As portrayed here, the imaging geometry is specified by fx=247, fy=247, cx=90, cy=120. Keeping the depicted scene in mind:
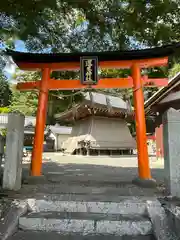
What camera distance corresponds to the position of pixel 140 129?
6188 mm

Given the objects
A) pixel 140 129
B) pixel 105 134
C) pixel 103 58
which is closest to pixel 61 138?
pixel 105 134

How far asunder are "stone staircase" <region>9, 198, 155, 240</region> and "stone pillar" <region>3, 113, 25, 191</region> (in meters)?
0.92

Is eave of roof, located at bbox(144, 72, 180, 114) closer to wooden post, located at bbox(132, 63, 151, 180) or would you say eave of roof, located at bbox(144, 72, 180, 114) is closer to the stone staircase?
wooden post, located at bbox(132, 63, 151, 180)

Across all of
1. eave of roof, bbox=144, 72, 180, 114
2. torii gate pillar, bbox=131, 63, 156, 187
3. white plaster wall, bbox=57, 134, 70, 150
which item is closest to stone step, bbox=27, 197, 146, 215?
torii gate pillar, bbox=131, 63, 156, 187

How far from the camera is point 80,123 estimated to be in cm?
2445

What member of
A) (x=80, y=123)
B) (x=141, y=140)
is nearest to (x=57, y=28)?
(x=141, y=140)

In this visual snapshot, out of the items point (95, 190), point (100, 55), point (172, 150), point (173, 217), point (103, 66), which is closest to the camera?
point (173, 217)

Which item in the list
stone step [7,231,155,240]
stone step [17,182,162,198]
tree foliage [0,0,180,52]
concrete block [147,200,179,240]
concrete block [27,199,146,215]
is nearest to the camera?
concrete block [147,200,179,240]

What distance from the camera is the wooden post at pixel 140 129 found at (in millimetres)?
6008

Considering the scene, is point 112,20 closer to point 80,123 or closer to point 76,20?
point 76,20

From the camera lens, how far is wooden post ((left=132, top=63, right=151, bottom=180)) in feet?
19.7

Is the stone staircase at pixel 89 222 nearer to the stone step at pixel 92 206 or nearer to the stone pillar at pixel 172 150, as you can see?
the stone step at pixel 92 206

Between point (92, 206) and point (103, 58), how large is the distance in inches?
154

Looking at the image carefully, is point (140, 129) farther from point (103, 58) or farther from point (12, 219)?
point (12, 219)
